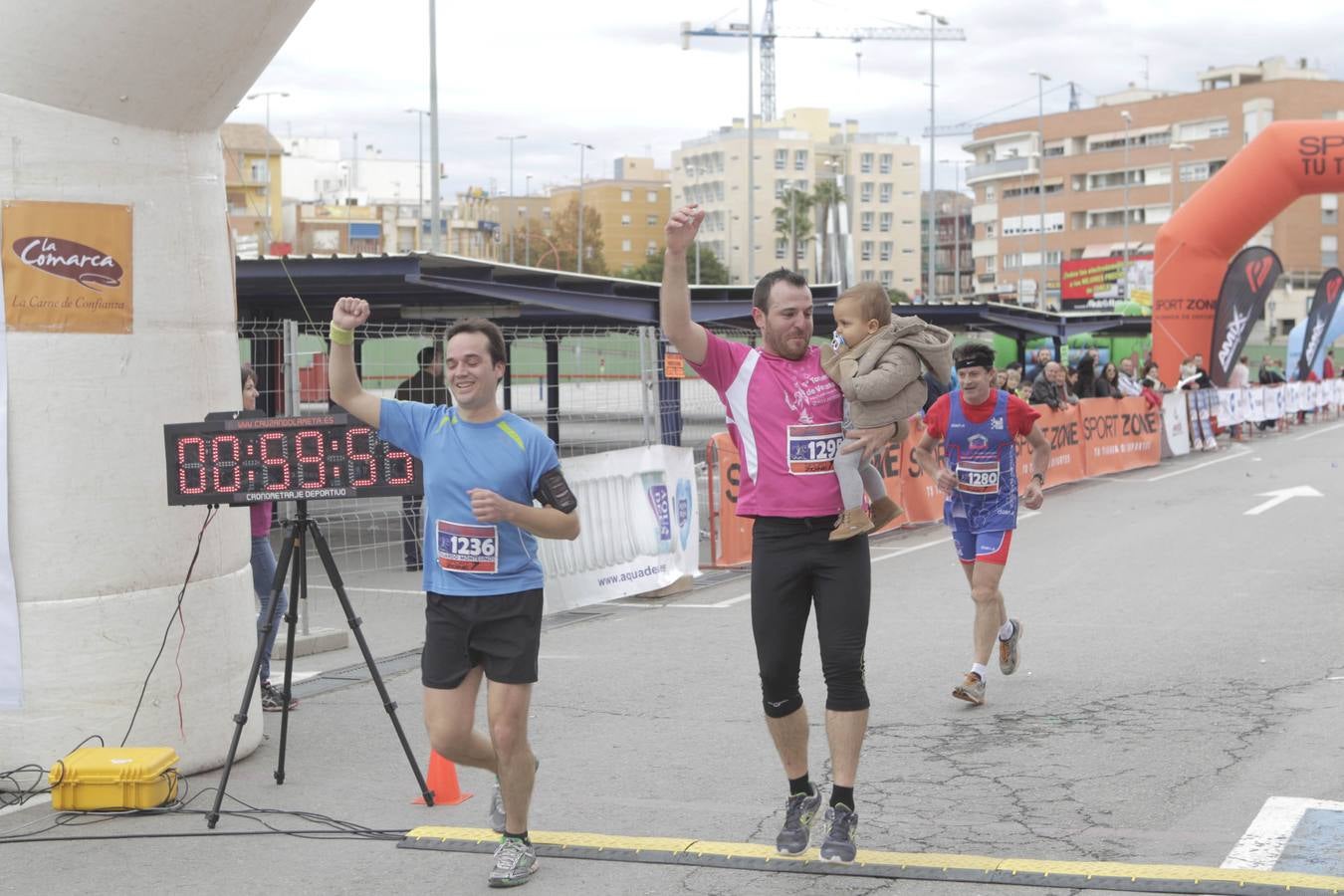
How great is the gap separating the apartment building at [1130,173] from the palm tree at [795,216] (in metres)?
15.3

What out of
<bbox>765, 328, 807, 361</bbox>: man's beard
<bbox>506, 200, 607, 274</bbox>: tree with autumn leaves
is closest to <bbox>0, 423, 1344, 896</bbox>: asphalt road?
<bbox>765, 328, 807, 361</bbox>: man's beard

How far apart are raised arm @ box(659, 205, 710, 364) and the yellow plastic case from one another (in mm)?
2956

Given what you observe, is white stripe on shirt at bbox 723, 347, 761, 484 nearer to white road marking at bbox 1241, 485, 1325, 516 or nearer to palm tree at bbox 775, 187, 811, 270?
white road marking at bbox 1241, 485, 1325, 516

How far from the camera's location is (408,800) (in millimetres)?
6840

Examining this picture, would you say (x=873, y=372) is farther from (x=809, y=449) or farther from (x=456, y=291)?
(x=456, y=291)

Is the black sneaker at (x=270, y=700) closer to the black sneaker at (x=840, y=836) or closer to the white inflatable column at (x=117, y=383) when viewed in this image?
the white inflatable column at (x=117, y=383)

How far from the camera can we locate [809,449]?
5699 millimetres

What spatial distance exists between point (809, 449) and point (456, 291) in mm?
11397

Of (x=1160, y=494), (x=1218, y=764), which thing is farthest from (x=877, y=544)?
(x=1218, y=764)

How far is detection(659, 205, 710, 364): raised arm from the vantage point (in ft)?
17.7

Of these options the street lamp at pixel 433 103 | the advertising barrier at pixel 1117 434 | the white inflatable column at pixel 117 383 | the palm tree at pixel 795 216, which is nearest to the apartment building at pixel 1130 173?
the palm tree at pixel 795 216

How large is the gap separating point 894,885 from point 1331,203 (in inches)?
4433

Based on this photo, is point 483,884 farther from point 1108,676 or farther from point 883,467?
point 883,467

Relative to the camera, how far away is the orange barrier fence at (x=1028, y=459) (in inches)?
585
